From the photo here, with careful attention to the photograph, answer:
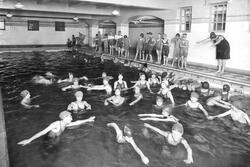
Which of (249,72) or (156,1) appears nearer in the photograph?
(249,72)

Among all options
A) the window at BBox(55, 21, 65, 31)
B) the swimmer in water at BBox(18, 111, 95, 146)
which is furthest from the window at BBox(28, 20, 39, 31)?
the swimmer in water at BBox(18, 111, 95, 146)

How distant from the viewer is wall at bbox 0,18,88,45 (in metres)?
24.6

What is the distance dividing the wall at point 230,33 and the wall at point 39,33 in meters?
17.1

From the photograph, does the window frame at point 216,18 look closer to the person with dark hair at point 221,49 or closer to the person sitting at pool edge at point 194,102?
the person with dark hair at point 221,49

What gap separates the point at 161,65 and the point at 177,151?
26.8 ft

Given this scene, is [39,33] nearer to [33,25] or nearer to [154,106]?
[33,25]

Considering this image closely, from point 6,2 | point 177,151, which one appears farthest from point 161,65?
point 6,2

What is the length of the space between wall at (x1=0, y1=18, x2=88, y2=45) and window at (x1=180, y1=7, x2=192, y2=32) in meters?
16.6

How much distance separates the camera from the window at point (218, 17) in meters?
11.1

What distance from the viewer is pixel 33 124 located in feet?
20.1

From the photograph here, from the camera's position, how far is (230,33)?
10773mm

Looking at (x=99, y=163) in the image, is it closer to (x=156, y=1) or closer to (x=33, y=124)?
(x=33, y=124)

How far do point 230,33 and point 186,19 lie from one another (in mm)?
3292

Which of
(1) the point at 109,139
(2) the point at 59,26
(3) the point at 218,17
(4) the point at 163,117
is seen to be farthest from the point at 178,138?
(2) the point at 59,26
